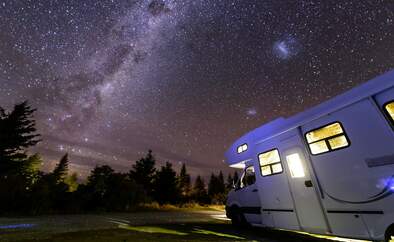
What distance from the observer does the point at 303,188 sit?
5078mm

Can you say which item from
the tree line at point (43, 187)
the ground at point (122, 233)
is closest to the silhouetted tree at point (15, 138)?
the tree line at point (43, 187)

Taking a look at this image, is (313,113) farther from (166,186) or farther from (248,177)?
(166,186)

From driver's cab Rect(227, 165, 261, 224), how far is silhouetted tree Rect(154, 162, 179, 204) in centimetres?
3185

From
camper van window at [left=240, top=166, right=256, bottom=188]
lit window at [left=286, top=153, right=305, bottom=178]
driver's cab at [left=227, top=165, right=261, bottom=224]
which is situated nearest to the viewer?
lit window at [left=286, top=153, right=305, bottom=178]

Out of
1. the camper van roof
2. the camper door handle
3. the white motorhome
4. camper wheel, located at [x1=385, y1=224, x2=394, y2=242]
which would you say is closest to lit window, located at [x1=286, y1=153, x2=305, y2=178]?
the white motorhome

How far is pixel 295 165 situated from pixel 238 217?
3.67 metres

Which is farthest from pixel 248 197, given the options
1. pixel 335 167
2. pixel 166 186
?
pixel 166 186

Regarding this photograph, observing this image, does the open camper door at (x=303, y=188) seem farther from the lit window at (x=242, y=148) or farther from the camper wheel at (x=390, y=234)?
the lit window at (x=242, y=148)

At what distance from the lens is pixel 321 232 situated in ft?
15.4

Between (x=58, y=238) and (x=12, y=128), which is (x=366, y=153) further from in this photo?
(x=12, y=128)

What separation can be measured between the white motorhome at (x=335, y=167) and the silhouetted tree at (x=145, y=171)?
118 feet

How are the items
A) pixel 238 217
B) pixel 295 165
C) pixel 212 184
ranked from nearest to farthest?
1. pixel 295 165
2. pixel 238 217
3. pixel 212 184

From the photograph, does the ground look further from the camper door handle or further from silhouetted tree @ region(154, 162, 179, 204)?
silhouetted tree @ region(154, 162, 179, 204)

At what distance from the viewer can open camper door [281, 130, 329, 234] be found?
4.76m
